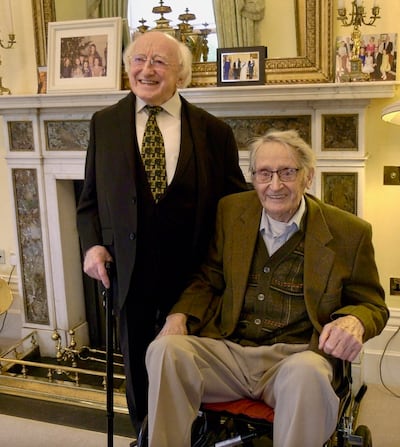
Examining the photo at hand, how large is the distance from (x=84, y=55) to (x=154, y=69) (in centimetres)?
116

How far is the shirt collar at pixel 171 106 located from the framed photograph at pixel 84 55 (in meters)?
0.93

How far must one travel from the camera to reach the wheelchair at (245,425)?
1540 mm

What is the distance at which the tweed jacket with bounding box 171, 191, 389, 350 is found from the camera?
5.25 feet

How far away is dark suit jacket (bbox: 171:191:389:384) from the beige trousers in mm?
98

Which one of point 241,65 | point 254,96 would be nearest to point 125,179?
point 254,96

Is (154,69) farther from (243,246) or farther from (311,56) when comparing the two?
(311,56)

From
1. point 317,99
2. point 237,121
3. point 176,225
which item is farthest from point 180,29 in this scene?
point 176,225

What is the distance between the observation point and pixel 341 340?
1.47 m

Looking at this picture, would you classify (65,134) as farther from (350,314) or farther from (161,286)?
(350,314)

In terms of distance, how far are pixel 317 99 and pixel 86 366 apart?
1.86 m

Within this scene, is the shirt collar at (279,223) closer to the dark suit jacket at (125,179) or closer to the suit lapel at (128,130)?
the dark suit jacket at (125,179)

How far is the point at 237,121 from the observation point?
100.0 inches

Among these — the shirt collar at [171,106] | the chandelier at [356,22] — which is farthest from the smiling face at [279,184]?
Result: the chandelier at [356,22]

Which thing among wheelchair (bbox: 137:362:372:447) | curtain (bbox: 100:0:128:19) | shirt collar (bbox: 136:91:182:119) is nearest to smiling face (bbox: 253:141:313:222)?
shirt collar (bbox: 136:91:182:119)
